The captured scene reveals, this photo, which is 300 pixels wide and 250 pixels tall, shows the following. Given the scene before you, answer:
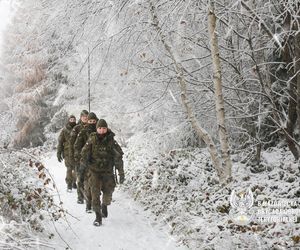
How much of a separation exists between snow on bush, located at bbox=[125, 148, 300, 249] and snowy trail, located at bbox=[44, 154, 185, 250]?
382 millimetres

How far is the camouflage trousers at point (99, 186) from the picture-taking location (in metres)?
8.87

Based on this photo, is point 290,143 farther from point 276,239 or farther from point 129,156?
point 129,156

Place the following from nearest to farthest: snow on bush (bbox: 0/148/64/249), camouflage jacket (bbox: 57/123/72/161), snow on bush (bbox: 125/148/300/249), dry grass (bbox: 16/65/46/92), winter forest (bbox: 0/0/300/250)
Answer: snow on bush (bbox: 0/148/64/249) < snow on bush (bbox: 125/148/300/249) < winter forest (bbox: 0/0/300/250) < camouflage jacket (bbox: 57/123/72/161) < dry grass (bbox: 16/65/46/92)

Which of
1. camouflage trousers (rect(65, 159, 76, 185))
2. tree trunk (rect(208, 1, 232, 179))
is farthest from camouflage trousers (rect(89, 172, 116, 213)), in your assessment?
camouflage trousers (rect(65, 159, 76, 185))

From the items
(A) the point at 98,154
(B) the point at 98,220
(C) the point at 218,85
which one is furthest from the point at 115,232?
(C) the point at 218,85

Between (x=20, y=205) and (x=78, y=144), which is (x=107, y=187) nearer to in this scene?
(x=78, y=144)

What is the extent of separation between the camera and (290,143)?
30.0ft

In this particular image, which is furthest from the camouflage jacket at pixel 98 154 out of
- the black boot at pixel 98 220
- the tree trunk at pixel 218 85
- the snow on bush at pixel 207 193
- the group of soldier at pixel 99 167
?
the tree trunk at pixel 218 85

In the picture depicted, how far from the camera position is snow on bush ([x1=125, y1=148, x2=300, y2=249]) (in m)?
6.61

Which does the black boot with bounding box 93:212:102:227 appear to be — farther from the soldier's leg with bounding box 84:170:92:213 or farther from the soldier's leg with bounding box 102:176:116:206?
the soldier's leg with bounding box 84:170:92:213

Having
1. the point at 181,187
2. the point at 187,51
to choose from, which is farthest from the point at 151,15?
the point at 181,187

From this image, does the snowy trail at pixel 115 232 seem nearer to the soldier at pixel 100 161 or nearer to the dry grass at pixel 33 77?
the soldier at pixel 100 161

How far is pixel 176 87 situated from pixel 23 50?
431 cm

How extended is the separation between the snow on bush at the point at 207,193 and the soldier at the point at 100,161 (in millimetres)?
1613
